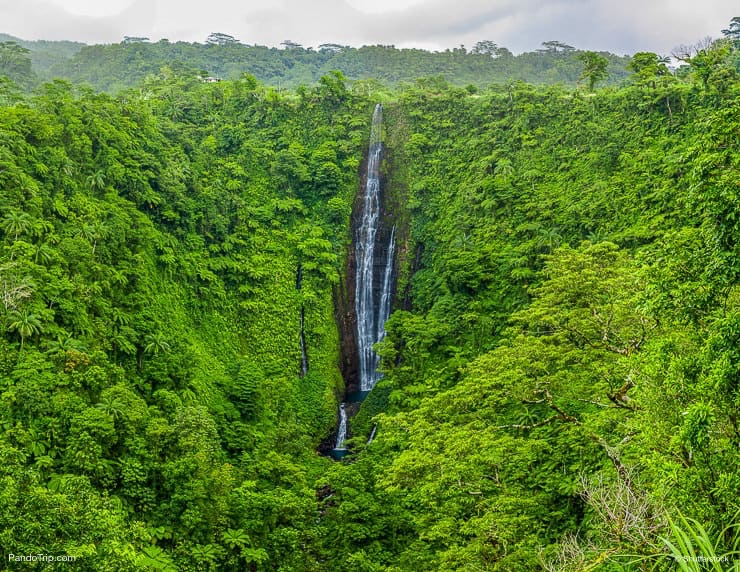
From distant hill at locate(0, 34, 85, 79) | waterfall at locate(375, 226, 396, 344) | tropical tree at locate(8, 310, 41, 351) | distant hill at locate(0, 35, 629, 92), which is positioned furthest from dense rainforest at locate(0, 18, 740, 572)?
distant hill at locate(0, 34, 85, 79)

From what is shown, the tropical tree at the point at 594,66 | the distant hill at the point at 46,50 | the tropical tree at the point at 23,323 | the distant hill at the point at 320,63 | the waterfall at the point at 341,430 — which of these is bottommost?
the waterfall at the point at 341,430

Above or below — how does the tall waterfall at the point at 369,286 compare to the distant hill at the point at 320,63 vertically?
below

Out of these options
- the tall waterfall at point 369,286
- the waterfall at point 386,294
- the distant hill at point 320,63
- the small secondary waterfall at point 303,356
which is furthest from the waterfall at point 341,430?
the distant hill at point 320,63

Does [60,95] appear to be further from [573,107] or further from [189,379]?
[573,107]

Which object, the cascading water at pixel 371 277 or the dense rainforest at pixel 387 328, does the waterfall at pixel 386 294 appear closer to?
the cascading water at pixel 371 277

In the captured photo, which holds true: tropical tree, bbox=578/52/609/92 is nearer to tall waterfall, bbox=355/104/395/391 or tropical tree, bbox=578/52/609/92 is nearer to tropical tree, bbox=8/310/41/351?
tall waterfall, bbox=355/104/395/391

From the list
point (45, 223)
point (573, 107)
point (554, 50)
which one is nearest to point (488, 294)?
point (573, 107)
